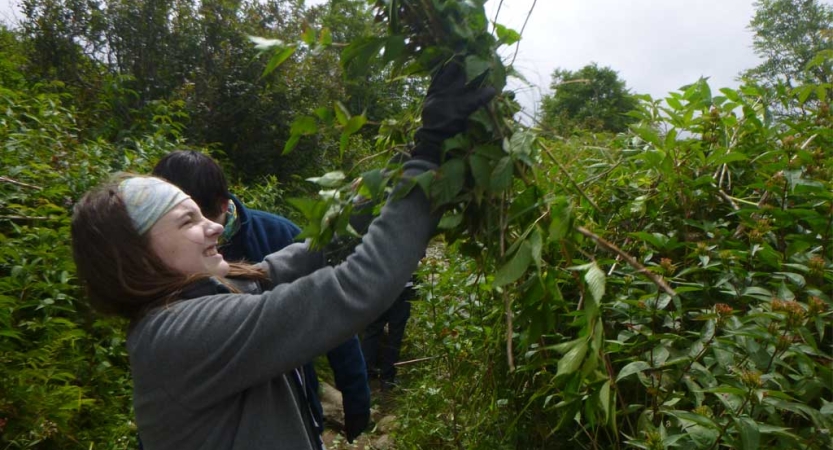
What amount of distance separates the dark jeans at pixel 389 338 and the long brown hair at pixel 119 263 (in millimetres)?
4081

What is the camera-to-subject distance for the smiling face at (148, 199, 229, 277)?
4.53ft

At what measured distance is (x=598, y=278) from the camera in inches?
42.4

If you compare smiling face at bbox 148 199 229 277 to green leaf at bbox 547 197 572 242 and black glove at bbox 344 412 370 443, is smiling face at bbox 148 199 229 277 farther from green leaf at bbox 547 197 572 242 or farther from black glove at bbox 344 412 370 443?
black glove at bbox 344 412 370 443

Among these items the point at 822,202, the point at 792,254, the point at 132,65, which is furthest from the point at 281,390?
the point at 132,65

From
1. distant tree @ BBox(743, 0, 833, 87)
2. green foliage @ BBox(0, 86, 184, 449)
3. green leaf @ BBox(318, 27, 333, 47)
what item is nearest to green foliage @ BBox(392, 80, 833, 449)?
green leaf @ BBox(318, 27, 333, 47)

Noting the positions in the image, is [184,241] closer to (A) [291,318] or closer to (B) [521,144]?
(A) [291,318]

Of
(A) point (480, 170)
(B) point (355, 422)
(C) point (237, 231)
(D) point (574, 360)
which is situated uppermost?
(A) point (480, 170)

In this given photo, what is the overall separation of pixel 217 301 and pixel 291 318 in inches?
7.8

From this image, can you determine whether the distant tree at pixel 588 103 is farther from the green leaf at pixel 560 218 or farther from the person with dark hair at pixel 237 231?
the person with dark hair at pixel 237 231

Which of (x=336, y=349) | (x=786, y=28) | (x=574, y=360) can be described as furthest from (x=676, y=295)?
(x=786, y=28)

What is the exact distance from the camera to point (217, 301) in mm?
1278

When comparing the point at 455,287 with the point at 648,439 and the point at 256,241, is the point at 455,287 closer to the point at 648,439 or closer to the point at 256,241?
the point at 256,241

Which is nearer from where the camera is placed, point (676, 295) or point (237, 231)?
point (676, 295)

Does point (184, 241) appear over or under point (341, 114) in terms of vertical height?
under
